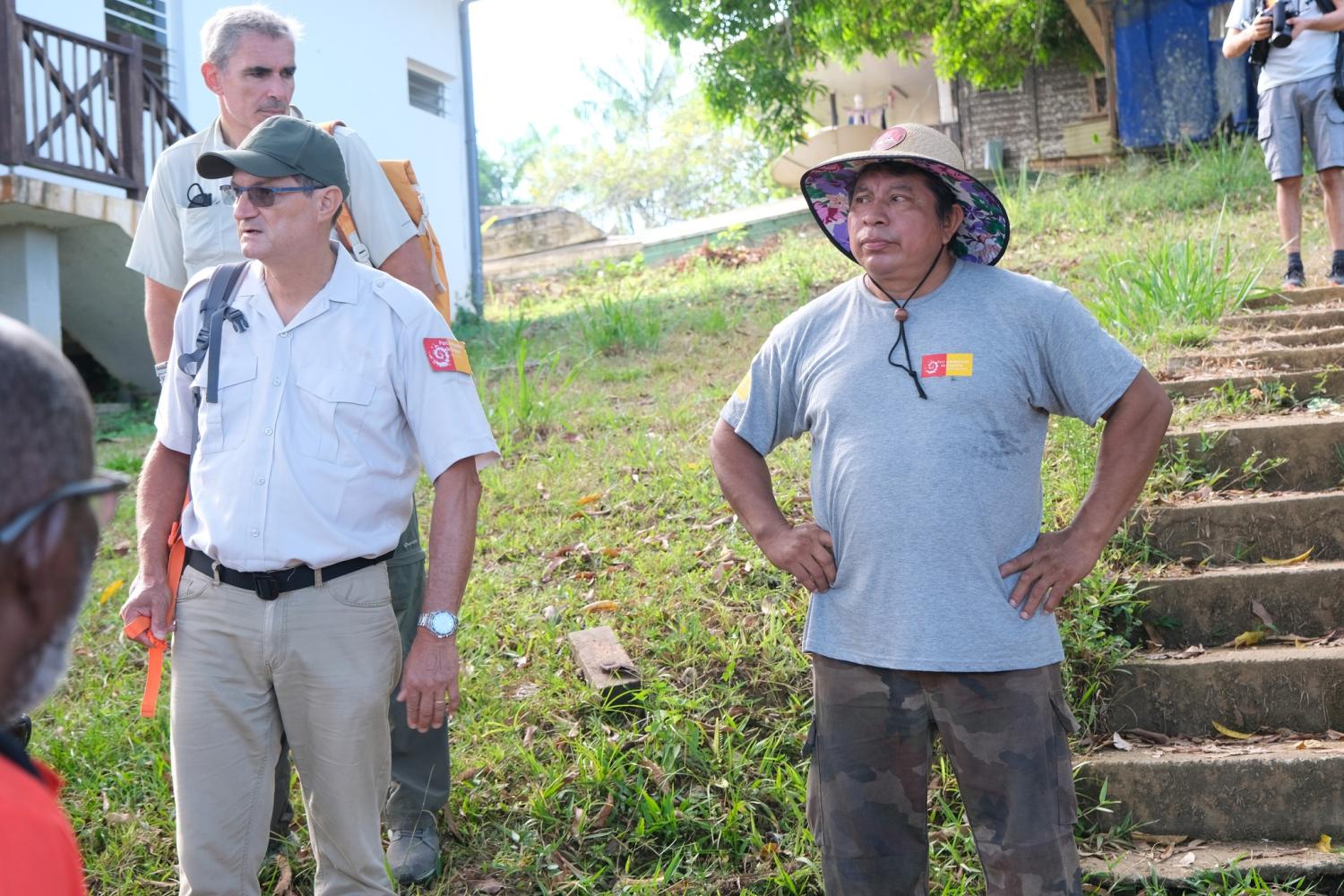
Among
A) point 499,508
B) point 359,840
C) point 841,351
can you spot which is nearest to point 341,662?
point 359,840

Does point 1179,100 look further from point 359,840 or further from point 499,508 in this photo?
point 359,840

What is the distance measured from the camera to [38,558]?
4.12 feet

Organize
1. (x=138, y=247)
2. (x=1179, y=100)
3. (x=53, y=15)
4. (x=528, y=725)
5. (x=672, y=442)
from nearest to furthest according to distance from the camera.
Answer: (x=138, y=247), (x=528, y=725), (x=672, y=442), (x=53, y=15), (x=1179, y=100)

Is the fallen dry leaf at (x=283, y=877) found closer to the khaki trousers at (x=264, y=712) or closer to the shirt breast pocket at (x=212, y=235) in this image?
the khaki trousers at (x=264, y=712)

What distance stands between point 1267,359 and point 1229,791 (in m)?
2.73

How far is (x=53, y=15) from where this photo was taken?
9750 mm

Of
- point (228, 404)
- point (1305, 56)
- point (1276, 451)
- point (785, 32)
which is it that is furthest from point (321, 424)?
point (785, 32)

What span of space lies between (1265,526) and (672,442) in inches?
117

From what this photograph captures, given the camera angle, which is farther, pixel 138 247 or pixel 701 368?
pixel 701 368

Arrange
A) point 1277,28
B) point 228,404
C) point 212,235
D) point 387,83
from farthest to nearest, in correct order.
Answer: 1. point 387,83
2. point 1277,28
3. point 212,235
4. point 228,404

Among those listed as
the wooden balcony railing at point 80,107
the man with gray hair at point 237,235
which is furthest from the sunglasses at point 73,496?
the wooden balcony railing at point 80,107

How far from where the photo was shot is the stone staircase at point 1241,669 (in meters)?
3.81

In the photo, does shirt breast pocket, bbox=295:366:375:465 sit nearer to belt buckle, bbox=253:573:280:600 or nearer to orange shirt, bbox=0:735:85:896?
belt buckle, bbox=253:573:280:600

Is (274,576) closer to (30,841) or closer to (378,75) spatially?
(30,841)
